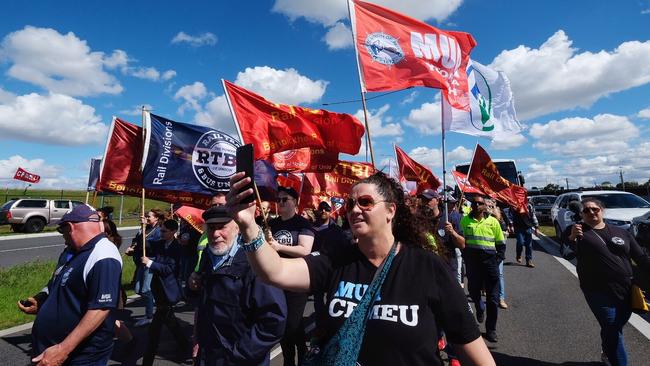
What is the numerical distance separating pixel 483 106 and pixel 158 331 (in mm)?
5901

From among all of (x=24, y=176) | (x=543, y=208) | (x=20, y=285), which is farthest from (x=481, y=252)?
(x=24, y=176)

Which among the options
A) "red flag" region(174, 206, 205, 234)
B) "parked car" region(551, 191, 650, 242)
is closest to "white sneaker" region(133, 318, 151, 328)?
"red flag" region(174, 206, 205, 234)

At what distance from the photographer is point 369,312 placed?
167 centimetres

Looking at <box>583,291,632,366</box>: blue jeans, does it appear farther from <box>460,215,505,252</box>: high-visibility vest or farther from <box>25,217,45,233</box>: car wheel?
<box>25,217,45,233</box>: car wheel

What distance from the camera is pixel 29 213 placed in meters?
22.9

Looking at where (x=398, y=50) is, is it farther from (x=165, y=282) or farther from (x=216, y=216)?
(x=165, y=282)

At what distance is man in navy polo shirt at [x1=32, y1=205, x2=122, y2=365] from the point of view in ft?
8.67

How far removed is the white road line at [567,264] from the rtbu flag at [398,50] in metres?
4.21

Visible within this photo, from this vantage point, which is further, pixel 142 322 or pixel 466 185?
pixel 466 185

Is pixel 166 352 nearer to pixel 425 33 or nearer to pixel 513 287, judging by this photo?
pixel 425 33

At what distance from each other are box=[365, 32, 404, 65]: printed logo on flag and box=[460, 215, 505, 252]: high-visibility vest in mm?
2687

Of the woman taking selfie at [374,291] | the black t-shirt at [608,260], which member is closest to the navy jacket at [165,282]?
the woman taking selfie at [374,291]

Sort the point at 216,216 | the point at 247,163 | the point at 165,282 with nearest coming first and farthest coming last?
the point at 247,163 → the point at 216,216 → the point at 165,282

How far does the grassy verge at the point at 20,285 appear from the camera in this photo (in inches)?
253
